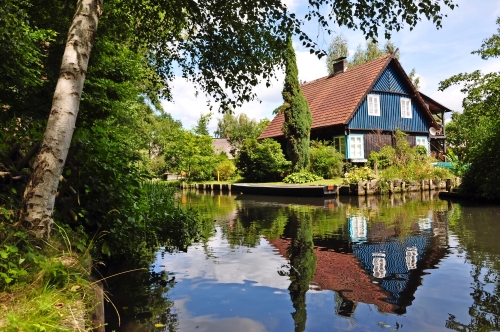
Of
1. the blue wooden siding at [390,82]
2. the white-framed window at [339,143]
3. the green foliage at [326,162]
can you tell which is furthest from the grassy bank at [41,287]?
the blue wooden siding at [390,82]

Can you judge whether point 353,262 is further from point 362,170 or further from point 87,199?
point 362,170

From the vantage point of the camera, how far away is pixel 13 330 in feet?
7.55

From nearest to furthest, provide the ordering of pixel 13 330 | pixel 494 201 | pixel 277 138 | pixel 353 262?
pixel 13 330 → pixel 353 262 → pixel 494 201 → pixel 277 138

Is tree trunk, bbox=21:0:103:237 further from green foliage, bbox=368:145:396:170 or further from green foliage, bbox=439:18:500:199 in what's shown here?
green foliage, bbox=368:145:396:170

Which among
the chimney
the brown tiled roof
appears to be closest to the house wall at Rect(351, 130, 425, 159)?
the brown tiled roof

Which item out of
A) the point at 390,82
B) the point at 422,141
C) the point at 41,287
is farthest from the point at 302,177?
the point at 41,287

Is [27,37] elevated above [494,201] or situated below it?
above

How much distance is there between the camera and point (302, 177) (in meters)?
27.8

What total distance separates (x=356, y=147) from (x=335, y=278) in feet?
80.3

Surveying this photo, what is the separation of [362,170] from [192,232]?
638 inches

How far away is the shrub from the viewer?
2753cm

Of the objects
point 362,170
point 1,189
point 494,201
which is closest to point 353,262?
point 1,189

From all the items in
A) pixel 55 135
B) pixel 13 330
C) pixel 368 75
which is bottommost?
pixel 13 330

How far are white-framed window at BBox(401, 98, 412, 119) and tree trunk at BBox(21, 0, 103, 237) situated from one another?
31.9m
